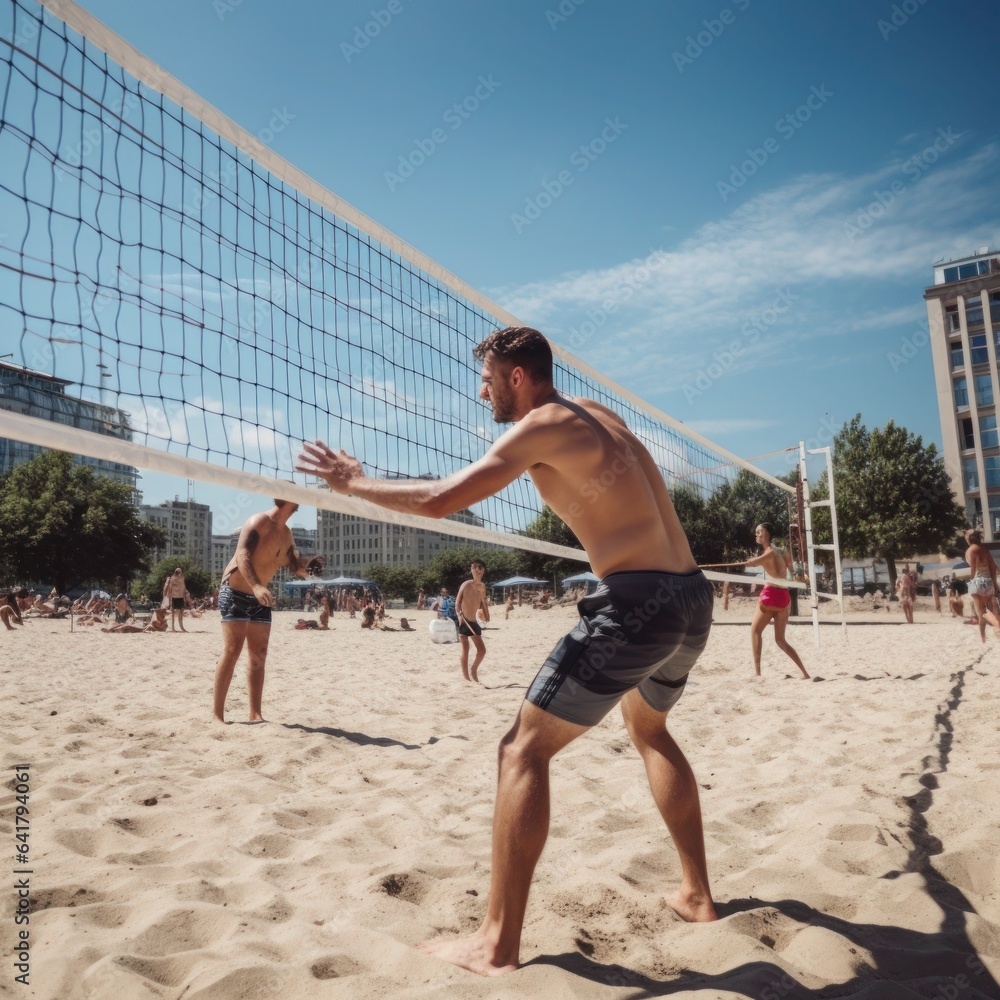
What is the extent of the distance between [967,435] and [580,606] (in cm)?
5033

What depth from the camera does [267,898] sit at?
2.11 m

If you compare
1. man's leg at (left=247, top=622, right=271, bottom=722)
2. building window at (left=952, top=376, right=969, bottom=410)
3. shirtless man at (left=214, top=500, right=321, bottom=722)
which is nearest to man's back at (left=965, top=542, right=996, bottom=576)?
shirtless man at (left=214, top=500, right=321, bottom=722)

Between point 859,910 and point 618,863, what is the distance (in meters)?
0.70

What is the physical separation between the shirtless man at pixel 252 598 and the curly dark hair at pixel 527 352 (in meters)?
2.92

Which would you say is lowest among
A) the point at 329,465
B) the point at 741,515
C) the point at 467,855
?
the point at 467,855

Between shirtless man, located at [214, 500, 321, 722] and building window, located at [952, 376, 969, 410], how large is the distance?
48517 millimetres

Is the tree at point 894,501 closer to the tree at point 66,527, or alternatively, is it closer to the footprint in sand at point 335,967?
the footprint in sand at point 335,967

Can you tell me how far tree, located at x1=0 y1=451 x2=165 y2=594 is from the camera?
34.9 metres

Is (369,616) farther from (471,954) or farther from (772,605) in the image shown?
(471,954)

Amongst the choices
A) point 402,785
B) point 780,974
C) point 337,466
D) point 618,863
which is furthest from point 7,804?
point 780,974

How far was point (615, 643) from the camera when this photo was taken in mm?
1845

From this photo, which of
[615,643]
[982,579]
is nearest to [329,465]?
[615,643]

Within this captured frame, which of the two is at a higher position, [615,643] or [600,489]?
[600,489]

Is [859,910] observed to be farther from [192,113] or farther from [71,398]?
[192,113]
